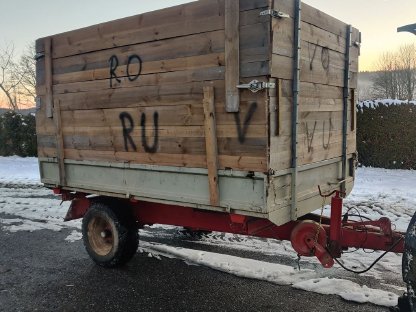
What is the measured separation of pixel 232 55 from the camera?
3422 mm

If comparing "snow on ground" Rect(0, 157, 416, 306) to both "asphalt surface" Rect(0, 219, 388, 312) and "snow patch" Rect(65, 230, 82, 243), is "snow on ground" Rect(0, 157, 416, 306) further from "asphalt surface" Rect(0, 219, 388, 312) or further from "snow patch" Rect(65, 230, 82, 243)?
"asphalt surface" Rect(0, 219, 388, 312)

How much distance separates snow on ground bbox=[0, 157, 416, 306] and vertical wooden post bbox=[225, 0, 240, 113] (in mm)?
2024

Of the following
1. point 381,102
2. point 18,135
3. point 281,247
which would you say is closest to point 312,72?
point 281,247

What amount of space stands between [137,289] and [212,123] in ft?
7.27

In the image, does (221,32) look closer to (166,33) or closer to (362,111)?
(166,33)

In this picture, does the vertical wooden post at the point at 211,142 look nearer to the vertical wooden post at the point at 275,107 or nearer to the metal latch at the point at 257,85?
the metal latch at the point at 257,85

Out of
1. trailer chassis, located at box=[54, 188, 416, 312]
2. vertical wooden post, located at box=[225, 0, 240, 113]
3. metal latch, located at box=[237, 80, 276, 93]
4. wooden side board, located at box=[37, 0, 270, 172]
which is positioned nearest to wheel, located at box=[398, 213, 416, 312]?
trailer chassis, located at box=[54, 188, 416, 312]

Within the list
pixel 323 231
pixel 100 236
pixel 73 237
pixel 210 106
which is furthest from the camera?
pixel 73 237

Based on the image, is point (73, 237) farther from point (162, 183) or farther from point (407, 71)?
point (407, 71)

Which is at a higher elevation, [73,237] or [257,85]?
[257,85]

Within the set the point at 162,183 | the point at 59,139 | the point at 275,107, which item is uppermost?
the point at 275,107

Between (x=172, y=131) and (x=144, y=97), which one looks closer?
(x=172, y=131)

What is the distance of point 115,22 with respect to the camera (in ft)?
14.3

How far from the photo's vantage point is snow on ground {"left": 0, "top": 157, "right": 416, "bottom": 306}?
4.47m
